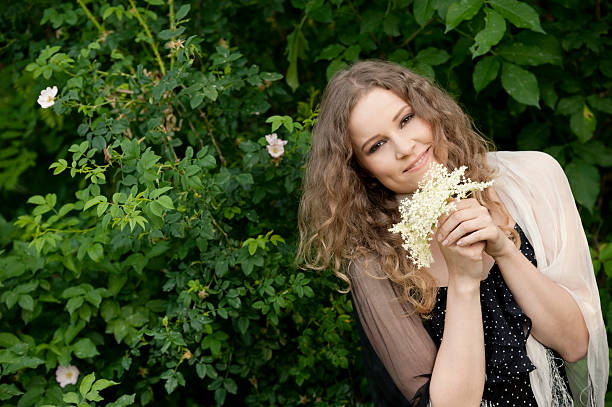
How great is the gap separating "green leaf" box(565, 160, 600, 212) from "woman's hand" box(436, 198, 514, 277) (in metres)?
1.08

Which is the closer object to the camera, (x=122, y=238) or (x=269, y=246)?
(x=122, y=238)

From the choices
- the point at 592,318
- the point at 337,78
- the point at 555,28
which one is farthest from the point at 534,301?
the point at 555,28

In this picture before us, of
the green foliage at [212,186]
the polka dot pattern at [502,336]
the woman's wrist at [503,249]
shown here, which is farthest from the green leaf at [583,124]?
the woman's wrist at [503,249]

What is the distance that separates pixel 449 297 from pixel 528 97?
3.12 ft

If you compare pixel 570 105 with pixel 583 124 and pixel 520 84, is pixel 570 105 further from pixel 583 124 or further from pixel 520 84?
pixel 520 84

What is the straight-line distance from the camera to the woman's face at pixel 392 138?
5.96 feet

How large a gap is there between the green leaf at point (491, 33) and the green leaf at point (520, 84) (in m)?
0.31

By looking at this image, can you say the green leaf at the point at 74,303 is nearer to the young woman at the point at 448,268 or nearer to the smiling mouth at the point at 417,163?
the young woman at the point at 448,268

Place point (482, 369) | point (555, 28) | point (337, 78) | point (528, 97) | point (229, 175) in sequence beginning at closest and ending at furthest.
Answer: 1. point (482, 369)
2. point (337, 78)
3. point (229, 175)
4. point (528, 97)
5. point (555, 28)

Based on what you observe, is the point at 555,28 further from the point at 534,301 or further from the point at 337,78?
the point at 534,301

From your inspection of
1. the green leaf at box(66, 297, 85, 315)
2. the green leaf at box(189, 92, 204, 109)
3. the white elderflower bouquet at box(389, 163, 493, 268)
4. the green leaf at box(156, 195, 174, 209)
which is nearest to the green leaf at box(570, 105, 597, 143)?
the white elderflower bouquet at box(389, 163, 493, 268)

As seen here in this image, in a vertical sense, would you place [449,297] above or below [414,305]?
above

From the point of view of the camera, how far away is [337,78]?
6.46ft

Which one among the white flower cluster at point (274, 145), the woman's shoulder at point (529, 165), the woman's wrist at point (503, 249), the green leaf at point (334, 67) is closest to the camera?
the woman's wrist at point (503, 249)
